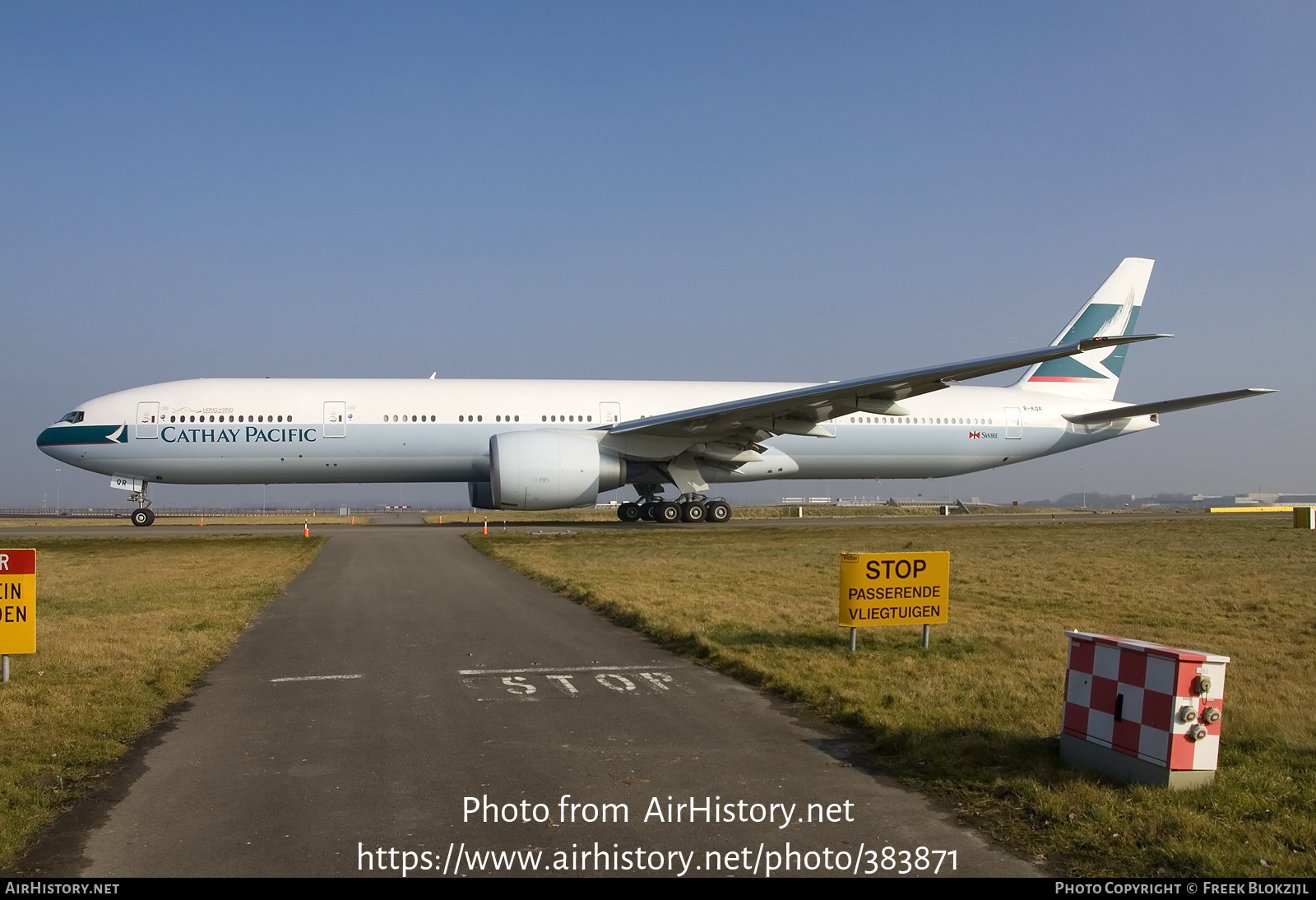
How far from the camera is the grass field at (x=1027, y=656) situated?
4273 mm

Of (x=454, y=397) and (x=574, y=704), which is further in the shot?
(x=454, y=397)

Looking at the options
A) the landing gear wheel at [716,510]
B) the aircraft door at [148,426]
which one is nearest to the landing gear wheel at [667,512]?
the landing gear wheel at [716,510]

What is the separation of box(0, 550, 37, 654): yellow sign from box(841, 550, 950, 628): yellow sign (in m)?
6.84

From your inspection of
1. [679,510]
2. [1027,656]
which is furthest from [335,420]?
[1027,656]

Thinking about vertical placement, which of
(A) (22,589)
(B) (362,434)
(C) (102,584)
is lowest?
(C) (102,584)

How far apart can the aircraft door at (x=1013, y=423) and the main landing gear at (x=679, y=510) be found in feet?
33.2

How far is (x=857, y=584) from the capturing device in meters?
8.72

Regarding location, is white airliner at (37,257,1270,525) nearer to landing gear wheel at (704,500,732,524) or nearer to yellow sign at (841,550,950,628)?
landing gear wheel at (704,500,732,524)

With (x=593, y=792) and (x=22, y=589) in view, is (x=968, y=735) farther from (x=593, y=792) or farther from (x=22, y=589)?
(x=22, y=589)

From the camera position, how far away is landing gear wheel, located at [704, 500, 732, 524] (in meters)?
28.7

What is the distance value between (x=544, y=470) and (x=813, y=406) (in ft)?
23.3

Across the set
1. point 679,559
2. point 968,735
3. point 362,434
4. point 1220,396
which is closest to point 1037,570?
point 679,559

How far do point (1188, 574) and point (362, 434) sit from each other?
20465 millimetres

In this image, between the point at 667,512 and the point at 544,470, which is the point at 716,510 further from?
the point at 544,470
